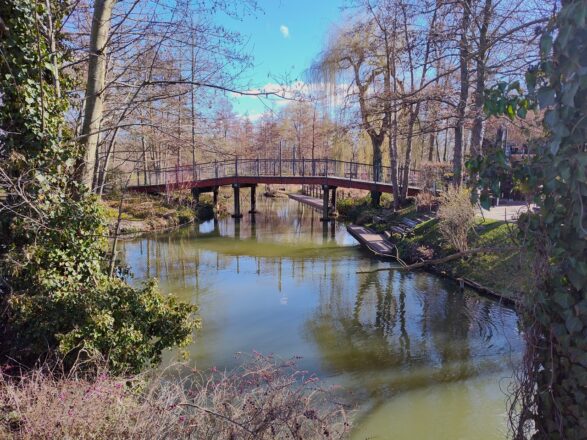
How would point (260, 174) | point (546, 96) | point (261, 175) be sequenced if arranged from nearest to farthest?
point (546, 96) < point (261, 175) < point (260, 174)

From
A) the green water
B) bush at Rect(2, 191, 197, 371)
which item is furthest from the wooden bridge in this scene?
bush at Rect(2, 191, 197, 371)

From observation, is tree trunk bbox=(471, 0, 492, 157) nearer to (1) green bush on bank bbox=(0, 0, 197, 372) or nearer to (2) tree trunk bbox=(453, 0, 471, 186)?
(2) tree trunk bbox=(453, 0, 471, 186)

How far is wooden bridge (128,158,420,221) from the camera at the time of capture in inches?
863

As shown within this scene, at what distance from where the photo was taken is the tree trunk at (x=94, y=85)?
16.6ft

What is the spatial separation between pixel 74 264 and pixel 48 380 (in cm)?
142

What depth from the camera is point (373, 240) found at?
15391 millimetres

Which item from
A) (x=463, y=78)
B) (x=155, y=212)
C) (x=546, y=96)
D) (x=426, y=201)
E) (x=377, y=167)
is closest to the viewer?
(x=546, y=96)

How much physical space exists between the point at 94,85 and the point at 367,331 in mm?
5775

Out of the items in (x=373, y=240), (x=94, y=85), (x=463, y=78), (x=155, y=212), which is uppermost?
(x=463, y=78)

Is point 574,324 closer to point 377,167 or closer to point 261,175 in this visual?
point 377,167

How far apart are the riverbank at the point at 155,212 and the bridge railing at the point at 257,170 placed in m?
1.07

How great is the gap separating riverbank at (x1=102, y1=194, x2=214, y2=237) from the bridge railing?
107 centimetres

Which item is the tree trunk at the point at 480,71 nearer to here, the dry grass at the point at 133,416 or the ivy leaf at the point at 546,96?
the ivy leaf at the point at 546,96

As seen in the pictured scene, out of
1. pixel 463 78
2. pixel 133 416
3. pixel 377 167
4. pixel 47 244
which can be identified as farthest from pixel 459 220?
pixel 377 167
